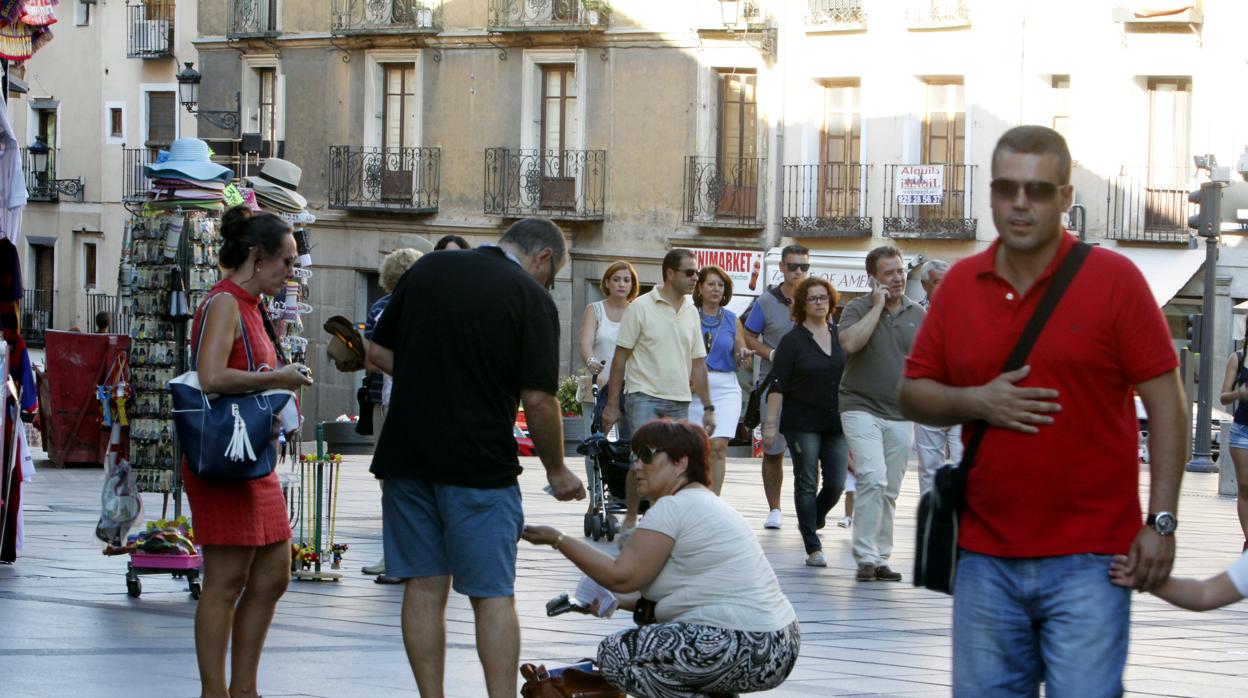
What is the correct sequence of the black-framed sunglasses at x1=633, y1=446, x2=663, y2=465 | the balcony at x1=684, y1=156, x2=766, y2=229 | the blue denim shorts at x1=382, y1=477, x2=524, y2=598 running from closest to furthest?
the blue denim shorts at x1=382, y1=477, x2=524, y2=598
the black-framed sunglasses at x1=633, y1=446, x2=663, y2=465
the balcony at x1=684, y1=156, x2=766, y2=229

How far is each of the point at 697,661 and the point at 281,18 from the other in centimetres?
3953

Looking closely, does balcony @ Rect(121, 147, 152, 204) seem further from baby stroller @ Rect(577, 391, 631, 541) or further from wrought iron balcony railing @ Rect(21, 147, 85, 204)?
baby stroller @ Rect(577, 391, 631, 541)

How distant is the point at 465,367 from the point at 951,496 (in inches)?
96.9

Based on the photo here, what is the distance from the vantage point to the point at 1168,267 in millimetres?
36250

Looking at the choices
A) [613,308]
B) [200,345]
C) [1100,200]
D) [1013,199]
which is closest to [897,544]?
[613,308]

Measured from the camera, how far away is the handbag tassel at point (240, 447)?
7.48 metres

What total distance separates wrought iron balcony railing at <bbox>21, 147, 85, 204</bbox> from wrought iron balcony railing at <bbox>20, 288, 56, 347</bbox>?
98.5 inches

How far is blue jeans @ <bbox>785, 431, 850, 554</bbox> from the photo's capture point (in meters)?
13.3

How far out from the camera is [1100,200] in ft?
121

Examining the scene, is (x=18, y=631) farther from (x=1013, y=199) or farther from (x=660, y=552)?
(x=1013, y=199)

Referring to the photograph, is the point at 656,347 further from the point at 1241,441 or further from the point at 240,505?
the point at 240,505

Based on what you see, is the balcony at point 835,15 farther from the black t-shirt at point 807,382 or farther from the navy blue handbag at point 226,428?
the navy blue handbag at point 226,428

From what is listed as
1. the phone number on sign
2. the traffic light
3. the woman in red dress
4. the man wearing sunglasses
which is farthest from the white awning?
the woman in red dress

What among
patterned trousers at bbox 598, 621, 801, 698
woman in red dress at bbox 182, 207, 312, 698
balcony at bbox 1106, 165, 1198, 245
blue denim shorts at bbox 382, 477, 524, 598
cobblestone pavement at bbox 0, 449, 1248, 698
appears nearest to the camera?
patterned trousers at bbox 598, 621, 801, 698
